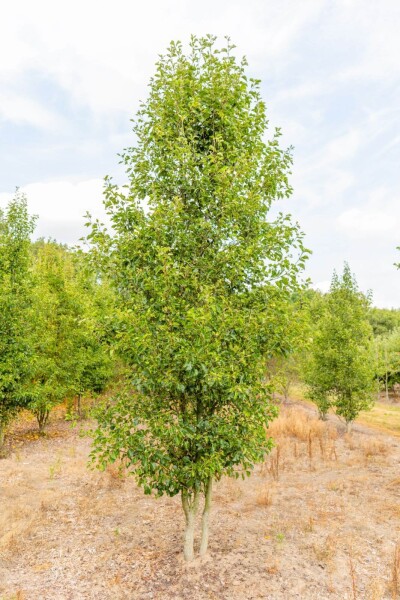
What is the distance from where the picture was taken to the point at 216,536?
8.51 meters

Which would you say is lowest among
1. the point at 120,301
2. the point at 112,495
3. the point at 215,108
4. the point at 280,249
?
the point at 112,495

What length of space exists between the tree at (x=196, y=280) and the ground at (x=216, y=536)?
1.04 meters

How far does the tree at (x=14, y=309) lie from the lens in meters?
14.4

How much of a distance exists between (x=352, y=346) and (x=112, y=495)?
45.4ft

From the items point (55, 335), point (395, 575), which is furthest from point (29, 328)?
point (395, 575)

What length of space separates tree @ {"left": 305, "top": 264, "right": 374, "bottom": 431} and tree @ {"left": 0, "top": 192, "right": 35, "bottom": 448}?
1432 cm

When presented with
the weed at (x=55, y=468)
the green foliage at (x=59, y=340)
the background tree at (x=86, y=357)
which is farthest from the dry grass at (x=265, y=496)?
the green foliage at (x=59, y=340)

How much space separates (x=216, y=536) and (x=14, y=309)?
10688 millimetres

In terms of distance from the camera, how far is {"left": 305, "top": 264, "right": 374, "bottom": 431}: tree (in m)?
20.0

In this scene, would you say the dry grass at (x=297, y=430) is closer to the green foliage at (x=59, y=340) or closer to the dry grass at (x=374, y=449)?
the dry grass at (x=374, y=449)

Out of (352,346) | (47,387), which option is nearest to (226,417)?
(47,387)

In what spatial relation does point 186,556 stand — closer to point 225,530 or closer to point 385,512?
point 225,530

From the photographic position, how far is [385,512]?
9.84 metres

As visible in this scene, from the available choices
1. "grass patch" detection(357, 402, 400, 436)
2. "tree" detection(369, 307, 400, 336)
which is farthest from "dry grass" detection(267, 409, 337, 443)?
"tree" detection(369, 307, 400, 336)
